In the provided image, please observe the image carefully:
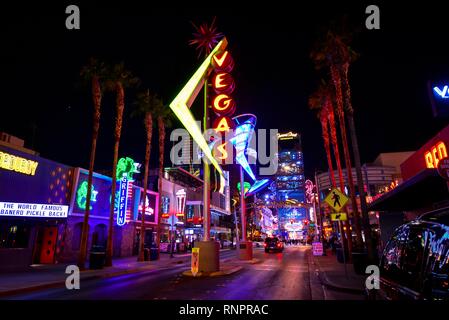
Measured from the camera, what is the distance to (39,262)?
22219 millimetres

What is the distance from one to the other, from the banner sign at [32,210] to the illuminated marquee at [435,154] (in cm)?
2169

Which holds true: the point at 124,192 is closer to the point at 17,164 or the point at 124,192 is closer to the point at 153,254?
the point at 153,254

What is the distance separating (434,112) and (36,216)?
22184 mm

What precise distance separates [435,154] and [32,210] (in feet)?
73.3

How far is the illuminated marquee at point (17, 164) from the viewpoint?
1812 centimetres

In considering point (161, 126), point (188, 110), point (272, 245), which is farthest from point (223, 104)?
point (272, 245)

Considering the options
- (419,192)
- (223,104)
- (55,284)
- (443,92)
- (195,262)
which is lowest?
(55,284)

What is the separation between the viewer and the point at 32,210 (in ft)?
63.6

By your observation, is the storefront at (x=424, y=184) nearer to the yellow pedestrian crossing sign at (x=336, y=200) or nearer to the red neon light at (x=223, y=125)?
the yellow pedestrian crossing sign at (x=336, y=200)

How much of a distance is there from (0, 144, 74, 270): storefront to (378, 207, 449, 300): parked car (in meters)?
18.6
